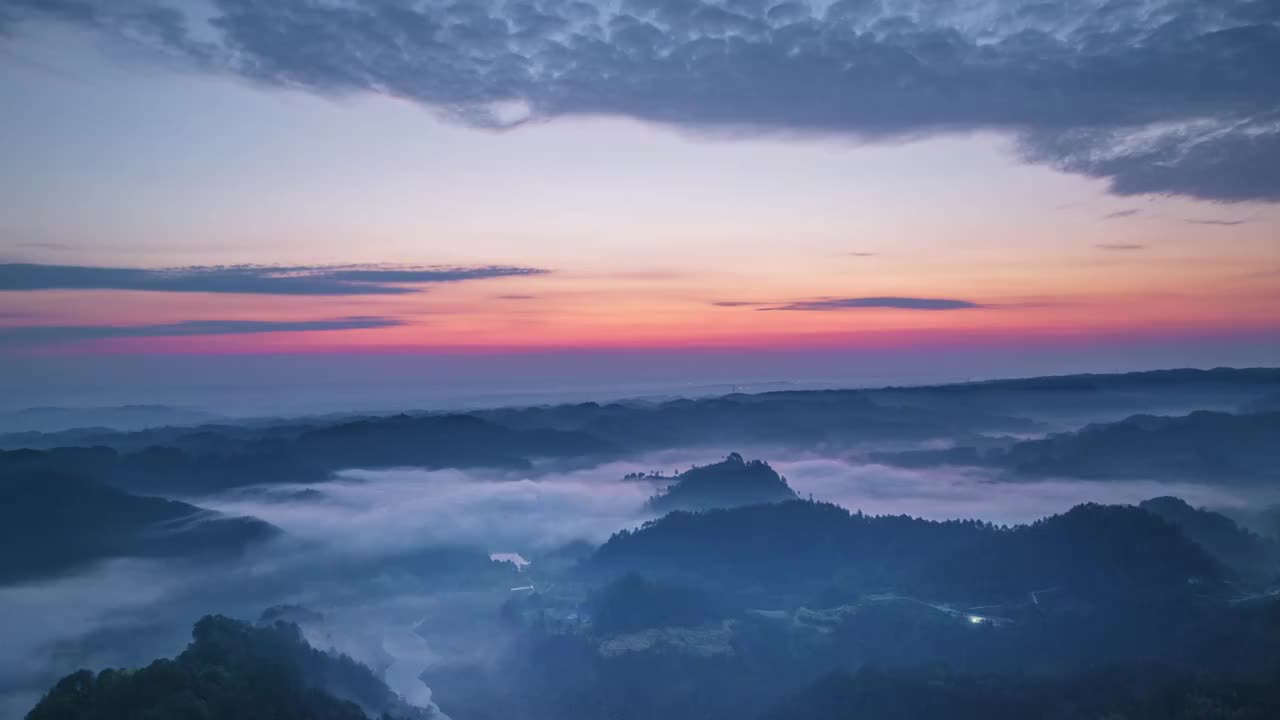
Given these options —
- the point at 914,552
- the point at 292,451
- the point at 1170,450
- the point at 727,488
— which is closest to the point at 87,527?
the point at 292,451

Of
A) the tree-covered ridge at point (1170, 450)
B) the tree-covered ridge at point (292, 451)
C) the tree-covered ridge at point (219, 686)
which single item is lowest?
the tree-covered ridge at point (292, 451)

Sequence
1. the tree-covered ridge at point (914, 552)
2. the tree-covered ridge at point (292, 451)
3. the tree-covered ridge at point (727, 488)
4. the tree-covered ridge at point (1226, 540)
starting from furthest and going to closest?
1. the tree-covered ridge at point (727, 488)
2. the tree-covered ridge at point (292, 451)
3. the tree-covered ridge at point (1226, 540)
4. the tree-covered ridge at point (914, 552)

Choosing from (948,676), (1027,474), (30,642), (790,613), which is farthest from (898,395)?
(30,642)

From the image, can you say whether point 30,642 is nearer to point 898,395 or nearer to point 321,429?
point 321,429

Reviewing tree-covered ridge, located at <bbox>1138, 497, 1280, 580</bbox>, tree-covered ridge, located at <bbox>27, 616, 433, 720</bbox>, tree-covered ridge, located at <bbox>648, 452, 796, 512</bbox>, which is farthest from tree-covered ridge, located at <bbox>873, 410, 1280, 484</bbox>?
tree-covered ridge, located at <bbox>27, 616, 433, 720</bbox>

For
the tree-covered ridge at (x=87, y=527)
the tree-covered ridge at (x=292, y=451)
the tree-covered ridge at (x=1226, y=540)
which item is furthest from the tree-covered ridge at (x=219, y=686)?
the tree-covered ridge at (x=1226, y=540)

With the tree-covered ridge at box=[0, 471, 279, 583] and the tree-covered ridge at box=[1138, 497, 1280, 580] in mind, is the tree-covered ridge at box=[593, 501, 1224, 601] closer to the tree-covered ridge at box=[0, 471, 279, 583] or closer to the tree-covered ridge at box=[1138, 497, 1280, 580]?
the tree-covered ridge at box=[1138, 497, 1280, 580]

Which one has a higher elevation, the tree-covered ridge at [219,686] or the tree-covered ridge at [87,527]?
the tree-covered ridge at [219,686]

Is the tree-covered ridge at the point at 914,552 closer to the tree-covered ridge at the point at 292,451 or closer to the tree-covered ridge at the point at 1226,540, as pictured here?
the tree-covered ridge at the point at 1226,540
